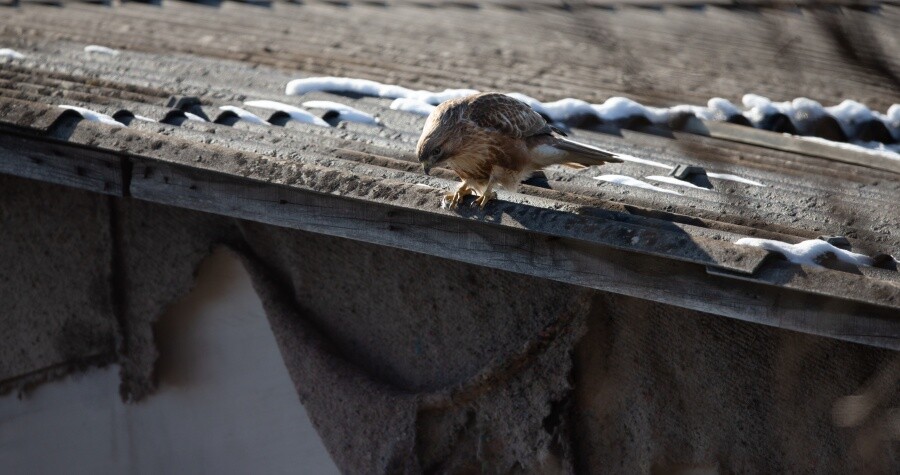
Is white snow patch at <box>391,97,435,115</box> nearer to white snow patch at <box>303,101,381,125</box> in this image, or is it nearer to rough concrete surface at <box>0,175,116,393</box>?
white snow patch at <box>303,101,381,125</box>

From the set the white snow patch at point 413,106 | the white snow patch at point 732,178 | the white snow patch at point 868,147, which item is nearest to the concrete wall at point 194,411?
the white snow patch at point 413,106

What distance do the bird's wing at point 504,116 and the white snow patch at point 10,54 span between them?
320cm

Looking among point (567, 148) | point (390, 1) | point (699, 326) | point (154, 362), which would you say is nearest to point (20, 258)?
point (154, 362)

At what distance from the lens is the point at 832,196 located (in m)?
4.15

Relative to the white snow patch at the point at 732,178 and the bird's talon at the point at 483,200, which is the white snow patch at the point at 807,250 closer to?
the bird's talon at the point at 483,200

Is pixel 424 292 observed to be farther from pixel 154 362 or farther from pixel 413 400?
pixel 154 362

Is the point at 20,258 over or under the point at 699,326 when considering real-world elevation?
under

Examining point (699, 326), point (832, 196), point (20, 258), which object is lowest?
point (20, 258)

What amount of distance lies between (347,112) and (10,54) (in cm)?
220

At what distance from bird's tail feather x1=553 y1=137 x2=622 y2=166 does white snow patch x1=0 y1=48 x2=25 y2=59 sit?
3.47 m

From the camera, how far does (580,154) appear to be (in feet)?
12.9

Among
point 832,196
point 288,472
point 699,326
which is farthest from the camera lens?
point 288,472

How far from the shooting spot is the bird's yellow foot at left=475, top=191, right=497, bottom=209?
367 cm

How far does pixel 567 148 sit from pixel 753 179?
988mm
